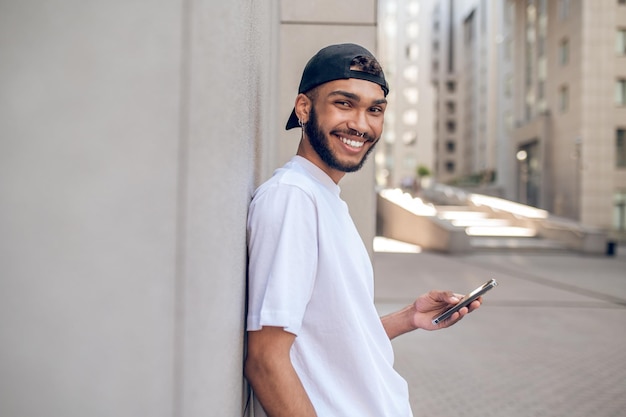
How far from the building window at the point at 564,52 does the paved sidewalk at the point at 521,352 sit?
2355cm

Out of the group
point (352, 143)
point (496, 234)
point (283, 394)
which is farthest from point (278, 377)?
point (496, 234)

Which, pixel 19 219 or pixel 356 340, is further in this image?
pixel 356 340

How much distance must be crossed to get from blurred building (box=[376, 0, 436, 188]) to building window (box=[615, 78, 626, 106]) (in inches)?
1544

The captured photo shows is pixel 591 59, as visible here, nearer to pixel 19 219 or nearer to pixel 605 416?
pixel 605 416

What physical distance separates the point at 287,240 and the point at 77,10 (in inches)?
25.6

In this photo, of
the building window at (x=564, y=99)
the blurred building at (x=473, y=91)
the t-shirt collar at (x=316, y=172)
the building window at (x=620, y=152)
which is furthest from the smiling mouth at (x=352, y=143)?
the blurred building at (x=473, y=91)

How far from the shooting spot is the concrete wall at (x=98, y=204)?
2.28 ft

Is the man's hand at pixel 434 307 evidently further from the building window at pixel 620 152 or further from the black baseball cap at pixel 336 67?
the building window at pixel 620 152

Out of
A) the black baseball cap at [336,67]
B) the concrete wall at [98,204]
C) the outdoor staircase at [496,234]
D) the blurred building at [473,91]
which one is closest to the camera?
the concrete wall at [98,204]

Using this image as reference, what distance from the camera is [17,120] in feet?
2.28

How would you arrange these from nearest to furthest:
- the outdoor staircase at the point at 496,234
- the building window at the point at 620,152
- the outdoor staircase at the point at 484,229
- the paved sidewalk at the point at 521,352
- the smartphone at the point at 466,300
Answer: the smartphone at the point at 466,300 → the paved sidewalk at the point at 521,352 → the outdoor staircase at the point at 484,229 → the outdoor staircase at the point at 496,234 → the building window at the point at 620,152

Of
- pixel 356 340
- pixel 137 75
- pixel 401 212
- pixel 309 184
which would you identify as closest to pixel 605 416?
pixel 356 340

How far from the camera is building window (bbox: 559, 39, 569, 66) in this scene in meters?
28.7

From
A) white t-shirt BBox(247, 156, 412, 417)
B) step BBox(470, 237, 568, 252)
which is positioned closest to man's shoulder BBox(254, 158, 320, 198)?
white t-shirt BBox(247, 156, 412, 417)
